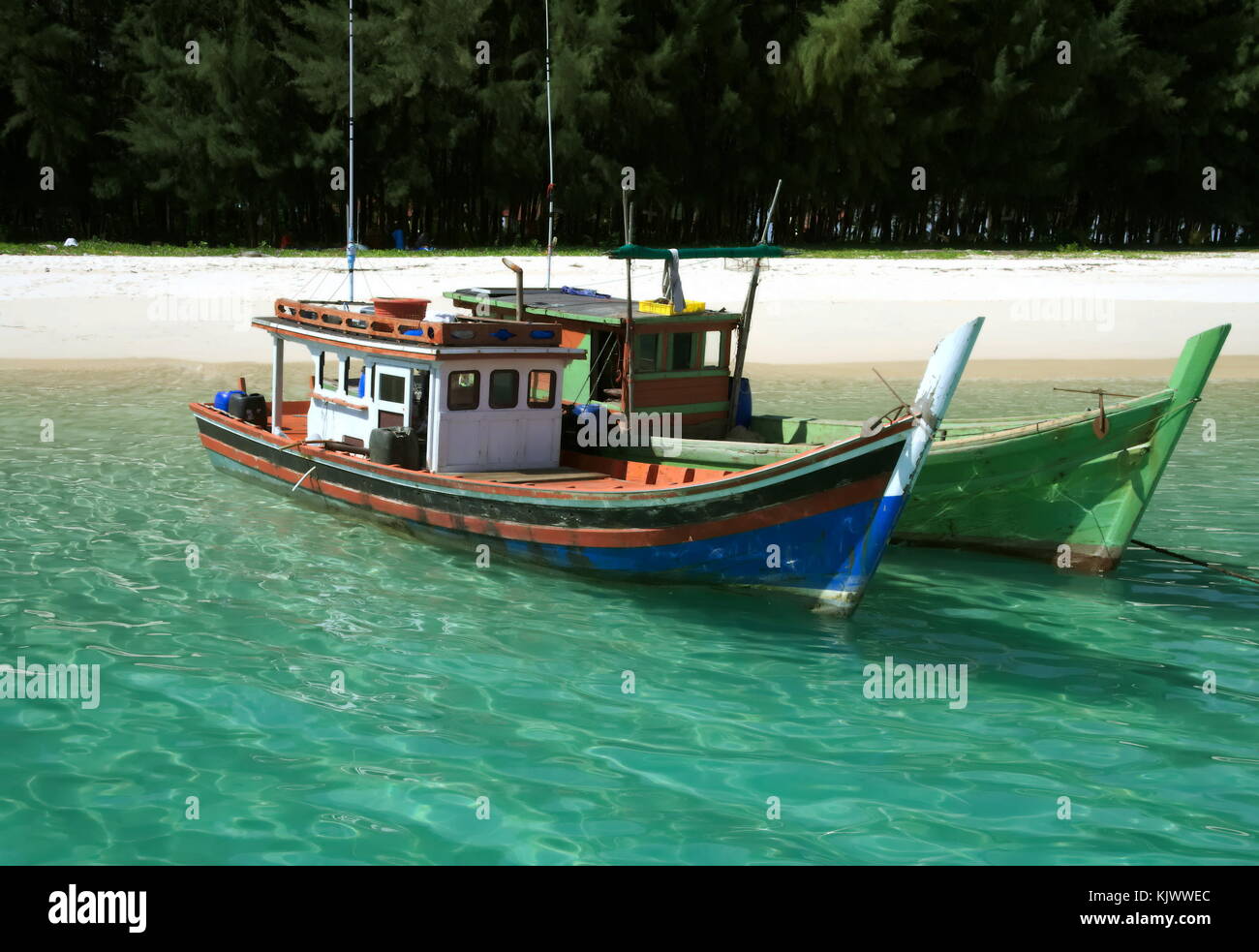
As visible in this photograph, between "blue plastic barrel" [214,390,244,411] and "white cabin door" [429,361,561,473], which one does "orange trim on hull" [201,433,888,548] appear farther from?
"blue plastic barrel" [214,390,244,411]

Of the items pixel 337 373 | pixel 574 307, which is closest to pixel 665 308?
pixel 574 307

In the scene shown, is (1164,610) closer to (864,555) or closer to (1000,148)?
(864,555)

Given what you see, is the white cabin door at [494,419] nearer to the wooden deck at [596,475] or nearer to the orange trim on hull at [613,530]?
the wooden deck at [596,475]

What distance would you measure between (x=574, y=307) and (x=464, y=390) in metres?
2.06

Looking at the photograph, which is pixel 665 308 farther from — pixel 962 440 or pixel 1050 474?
pixel 1050 474

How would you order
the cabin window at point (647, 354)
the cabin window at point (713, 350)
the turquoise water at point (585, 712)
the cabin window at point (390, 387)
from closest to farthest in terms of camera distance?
the turquoise water at point (585, 712) → the cabin window at point (390, 387) → the cabin window at point (647, 354) → the cabin window at point (713, 350)

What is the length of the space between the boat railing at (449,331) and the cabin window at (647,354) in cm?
92

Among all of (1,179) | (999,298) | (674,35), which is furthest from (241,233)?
(999,298)

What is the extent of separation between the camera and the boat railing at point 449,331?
12656mm

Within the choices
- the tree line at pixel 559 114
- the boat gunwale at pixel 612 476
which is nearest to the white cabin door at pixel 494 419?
the boat gunwale at pixel 612 476

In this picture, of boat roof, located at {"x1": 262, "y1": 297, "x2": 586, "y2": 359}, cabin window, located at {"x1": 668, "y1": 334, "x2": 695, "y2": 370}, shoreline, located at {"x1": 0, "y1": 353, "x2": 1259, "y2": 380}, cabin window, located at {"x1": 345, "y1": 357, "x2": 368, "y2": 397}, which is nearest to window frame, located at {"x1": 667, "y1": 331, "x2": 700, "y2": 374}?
cabin window, located at {"x1": 668, "y1": 334, "x2": 695, "y2": 370}

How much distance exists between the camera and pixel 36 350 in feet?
81.2

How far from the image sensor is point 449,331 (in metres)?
12.6

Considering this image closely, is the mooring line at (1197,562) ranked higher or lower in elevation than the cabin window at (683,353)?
lower
